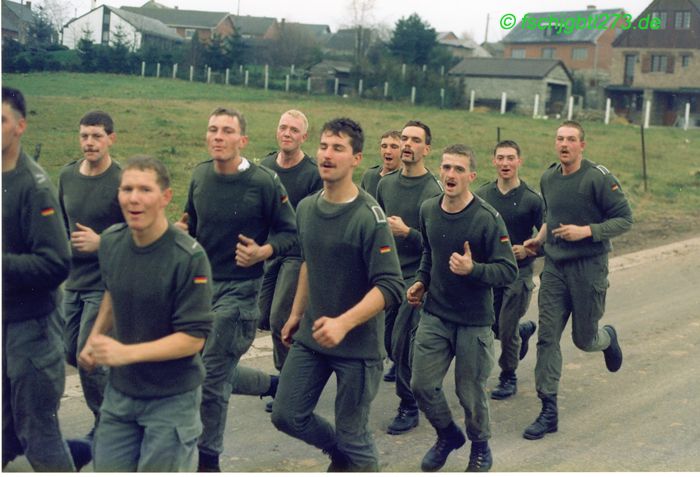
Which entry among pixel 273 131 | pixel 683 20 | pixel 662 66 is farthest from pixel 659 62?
pixel 273 131

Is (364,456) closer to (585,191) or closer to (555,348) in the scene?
(555,348)

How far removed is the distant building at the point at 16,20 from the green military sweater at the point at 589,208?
4.10 m

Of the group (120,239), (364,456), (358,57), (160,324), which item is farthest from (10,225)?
(358,57)

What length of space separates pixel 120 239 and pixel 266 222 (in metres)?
1.86

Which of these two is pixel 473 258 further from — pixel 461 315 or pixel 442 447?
pixel 442 447

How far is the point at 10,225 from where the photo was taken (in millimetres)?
5195

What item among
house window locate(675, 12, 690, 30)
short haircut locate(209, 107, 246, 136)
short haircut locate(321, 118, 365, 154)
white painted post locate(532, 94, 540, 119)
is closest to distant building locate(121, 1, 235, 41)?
short haircut locate(209, 107, 246, 136)

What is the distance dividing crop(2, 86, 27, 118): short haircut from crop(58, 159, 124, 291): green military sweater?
58.3 inches

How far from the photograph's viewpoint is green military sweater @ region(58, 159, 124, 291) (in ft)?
22.3

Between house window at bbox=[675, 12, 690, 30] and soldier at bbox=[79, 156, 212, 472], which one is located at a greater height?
house window at bbox=[675, 12, 690, 30]

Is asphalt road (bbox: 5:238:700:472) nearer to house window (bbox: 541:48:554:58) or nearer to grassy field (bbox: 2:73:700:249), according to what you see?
grassy field (bbox: 2:73:700:249)

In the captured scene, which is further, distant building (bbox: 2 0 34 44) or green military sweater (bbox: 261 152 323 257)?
green military sweater (bbox: 261 152 323 257)

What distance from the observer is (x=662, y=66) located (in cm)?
3488

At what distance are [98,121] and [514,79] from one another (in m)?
26.7
